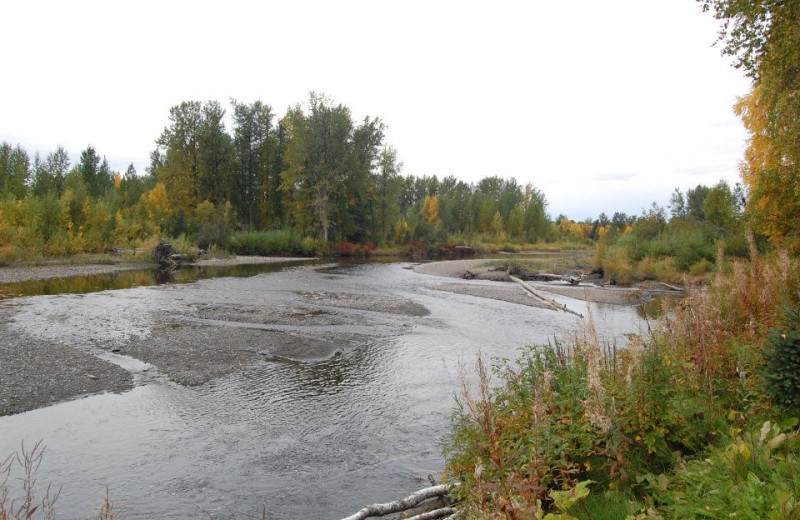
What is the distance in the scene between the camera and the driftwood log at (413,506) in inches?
204

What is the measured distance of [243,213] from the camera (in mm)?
69375

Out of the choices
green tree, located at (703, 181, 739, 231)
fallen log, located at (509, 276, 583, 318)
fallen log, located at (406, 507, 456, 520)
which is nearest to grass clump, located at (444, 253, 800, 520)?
fallen log, located at (406, 507, 456, 520)

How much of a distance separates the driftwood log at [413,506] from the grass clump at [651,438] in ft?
1.04

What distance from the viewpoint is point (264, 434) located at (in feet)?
28.2

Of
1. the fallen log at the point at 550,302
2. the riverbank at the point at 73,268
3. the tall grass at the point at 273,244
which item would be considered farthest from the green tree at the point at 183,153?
the fallen log at the point at 550,302

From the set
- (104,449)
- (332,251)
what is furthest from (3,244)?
(104,449)

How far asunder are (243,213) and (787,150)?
210 ft

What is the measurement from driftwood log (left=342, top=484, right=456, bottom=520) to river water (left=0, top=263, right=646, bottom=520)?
0.95m

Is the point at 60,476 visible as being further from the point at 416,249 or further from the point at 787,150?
the point at 416,249

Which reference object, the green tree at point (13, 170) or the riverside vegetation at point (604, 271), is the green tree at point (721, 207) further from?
the green tree at point (13, 170)

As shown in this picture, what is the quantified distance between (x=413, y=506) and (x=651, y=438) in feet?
8.68

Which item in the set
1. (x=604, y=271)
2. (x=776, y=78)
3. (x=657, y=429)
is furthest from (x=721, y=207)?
(x=657, y=429)

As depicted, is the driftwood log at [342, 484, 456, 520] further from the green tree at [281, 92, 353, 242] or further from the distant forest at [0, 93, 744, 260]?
the green tree at [281, 92, 353, 242]

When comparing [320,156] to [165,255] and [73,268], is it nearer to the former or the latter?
[165,255]
